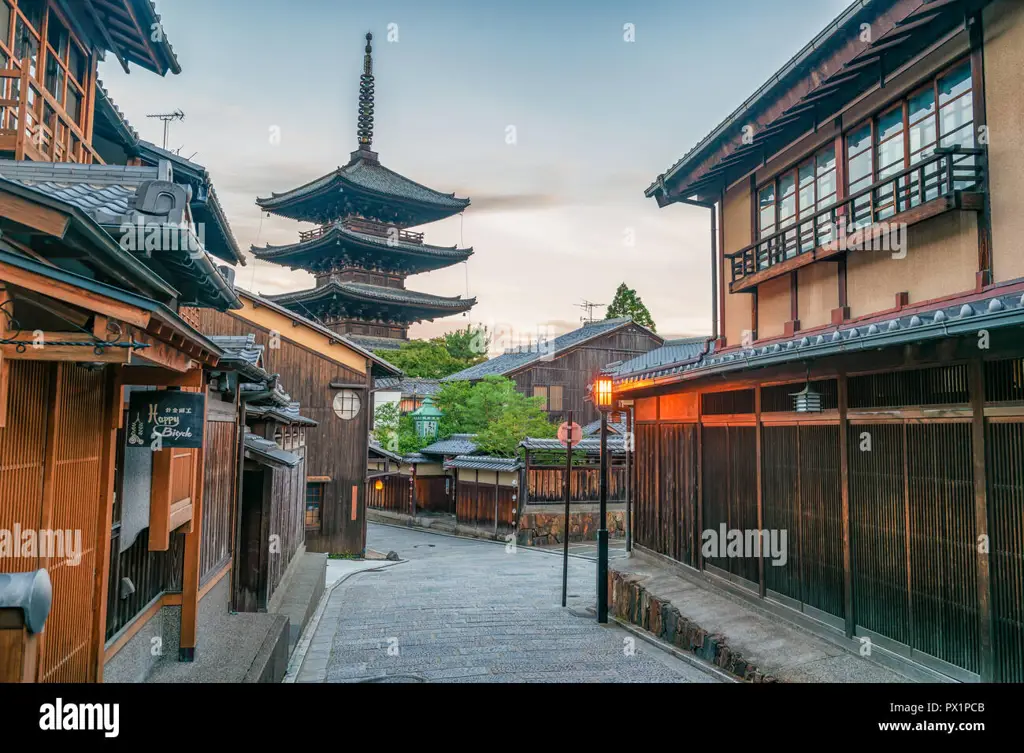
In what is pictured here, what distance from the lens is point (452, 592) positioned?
16875 millimetres

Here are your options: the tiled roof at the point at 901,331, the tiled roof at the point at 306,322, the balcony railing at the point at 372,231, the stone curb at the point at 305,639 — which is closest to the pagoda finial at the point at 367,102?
the balcony railing at the point at 372,231

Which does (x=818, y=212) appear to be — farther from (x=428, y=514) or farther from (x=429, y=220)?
(x=429, y=220)

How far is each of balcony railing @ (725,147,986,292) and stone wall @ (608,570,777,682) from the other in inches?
224

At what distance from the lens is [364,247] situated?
4169cm

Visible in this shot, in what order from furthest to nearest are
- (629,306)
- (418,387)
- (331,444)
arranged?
(629,306)
(418,387)
(331,444)

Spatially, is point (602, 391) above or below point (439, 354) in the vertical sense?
below

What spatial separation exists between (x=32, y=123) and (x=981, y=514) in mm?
10302

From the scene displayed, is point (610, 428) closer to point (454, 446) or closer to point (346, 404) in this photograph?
point (454, 446)

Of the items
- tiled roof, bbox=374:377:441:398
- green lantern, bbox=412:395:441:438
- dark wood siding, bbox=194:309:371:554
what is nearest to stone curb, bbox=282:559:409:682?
dark wood siding, bbox=194:309:371:554

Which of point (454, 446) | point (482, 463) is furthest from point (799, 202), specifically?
point (454, 446)

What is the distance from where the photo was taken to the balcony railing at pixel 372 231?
42.3m

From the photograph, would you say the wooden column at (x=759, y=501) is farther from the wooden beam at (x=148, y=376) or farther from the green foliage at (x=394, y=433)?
the green foliage at (x=394, y=433)
